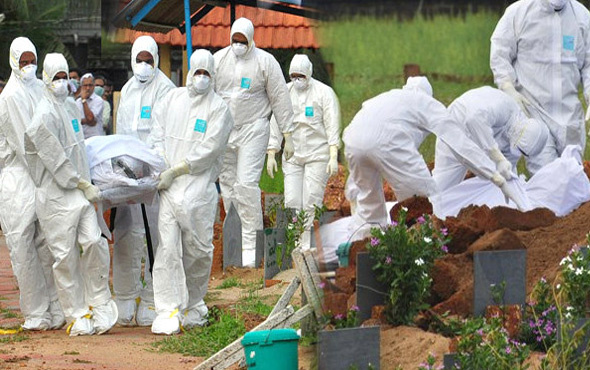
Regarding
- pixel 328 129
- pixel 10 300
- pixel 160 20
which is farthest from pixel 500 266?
pixel 160 20

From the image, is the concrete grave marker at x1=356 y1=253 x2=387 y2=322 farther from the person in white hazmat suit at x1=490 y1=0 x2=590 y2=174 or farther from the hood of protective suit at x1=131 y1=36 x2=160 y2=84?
the hood of protective suit at x1=131 y1=36 x2=160 y2=84

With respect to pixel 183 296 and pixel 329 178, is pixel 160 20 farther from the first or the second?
pixel 183 296

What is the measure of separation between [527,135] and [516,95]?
0.36 metres

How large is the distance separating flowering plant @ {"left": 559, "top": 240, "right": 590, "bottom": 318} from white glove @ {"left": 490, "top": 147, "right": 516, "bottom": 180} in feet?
4.56

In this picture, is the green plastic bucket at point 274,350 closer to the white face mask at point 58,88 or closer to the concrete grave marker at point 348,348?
the concrete grave marker at point 348,348

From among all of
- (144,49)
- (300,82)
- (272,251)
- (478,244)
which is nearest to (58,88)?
(144,49)

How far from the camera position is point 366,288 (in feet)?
18.4

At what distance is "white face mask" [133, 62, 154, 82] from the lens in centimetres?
1073

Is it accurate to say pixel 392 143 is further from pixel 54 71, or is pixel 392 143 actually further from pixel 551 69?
pixel 54 71

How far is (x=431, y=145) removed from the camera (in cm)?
680

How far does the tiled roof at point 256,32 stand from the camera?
16172 mm

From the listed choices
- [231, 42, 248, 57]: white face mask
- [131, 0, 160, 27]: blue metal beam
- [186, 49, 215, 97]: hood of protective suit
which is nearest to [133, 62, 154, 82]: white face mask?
[186, 49, 215, 97]: hood of protective suit

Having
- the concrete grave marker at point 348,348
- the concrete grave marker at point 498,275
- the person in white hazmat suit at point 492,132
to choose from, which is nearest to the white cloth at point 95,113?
the person in white hazmat suit at point 492,132

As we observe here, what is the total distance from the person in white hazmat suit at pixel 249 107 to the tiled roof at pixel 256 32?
2.87 meters
